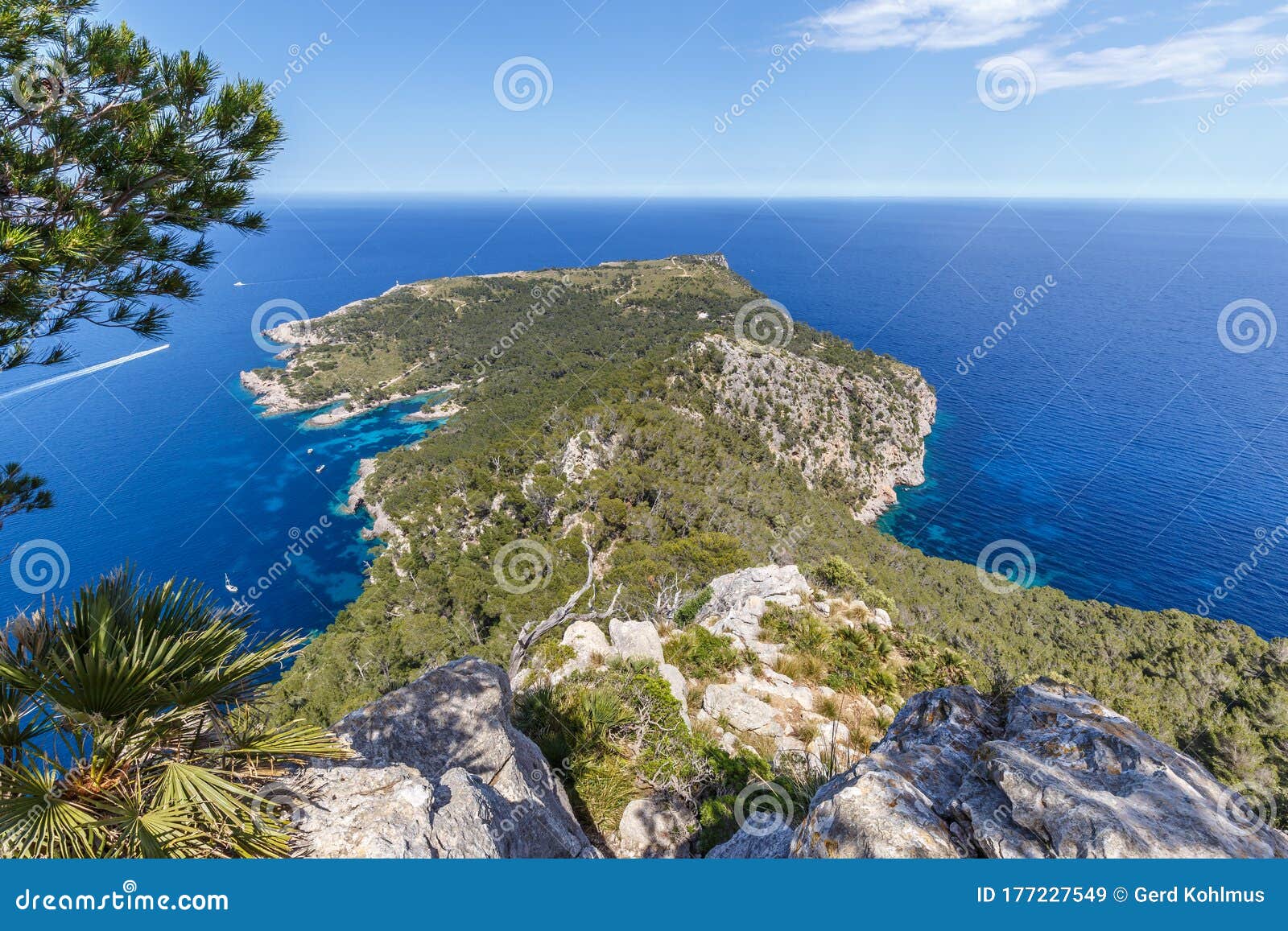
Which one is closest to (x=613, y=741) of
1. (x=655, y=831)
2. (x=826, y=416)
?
(x=655, y=831)

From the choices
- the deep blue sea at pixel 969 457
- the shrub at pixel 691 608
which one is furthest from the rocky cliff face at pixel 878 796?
the deep blue sea at pixel 969 457

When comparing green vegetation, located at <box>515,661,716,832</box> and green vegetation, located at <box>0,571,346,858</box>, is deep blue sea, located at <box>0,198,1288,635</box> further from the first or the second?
green vegetation, located at <box>0,571,346,858</box>

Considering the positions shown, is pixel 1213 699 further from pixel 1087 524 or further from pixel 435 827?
pixel 435 827

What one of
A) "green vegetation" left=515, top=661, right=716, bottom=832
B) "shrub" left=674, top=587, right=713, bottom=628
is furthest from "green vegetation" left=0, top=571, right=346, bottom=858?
"shrub" left=674, top=587, right=713, bottom=628

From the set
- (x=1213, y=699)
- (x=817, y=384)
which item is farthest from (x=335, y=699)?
(x=817, y=384)

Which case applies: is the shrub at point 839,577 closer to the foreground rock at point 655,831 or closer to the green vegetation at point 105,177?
the foreground rock at point 655,831
